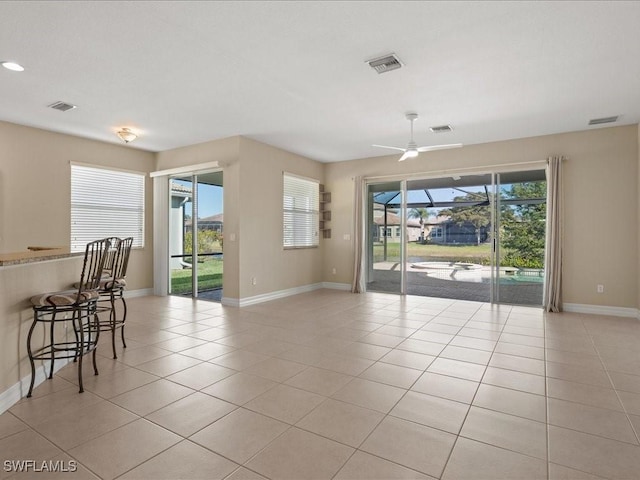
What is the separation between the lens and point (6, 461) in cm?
189

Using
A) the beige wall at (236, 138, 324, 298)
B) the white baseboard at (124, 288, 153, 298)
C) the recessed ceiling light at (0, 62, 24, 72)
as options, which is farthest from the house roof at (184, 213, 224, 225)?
the recessed ceiling light at (0, 62, 24, 72)

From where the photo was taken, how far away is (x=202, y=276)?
7.26 meters

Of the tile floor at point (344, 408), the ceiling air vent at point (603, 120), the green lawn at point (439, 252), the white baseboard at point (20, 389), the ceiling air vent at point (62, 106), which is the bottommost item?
the tile floor at point (344, 408)

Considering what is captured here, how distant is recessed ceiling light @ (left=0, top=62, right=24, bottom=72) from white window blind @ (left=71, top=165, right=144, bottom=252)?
2762 mm

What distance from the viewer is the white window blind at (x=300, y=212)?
710 cm

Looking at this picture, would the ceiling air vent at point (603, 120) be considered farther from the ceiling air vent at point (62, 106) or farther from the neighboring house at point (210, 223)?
the ceiling air vent at point (62, 106)

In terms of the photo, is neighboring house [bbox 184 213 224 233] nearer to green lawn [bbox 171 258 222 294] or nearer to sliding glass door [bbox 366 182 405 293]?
green lawn [bbox 171 258 222 294]

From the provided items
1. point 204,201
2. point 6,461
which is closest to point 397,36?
point 6,461

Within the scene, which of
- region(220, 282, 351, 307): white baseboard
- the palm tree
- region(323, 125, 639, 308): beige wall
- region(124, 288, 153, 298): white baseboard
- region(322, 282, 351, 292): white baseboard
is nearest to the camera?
region(323, 125, 639, 308): beige wall

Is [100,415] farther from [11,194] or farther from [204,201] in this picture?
[204,201]

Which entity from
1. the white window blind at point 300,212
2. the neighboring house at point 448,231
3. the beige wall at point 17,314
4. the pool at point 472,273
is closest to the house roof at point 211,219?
the white window blind at point 300,212

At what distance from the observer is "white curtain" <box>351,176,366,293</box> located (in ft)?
24.5

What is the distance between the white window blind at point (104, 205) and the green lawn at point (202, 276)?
0.98m

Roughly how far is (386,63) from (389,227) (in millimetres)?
4530
